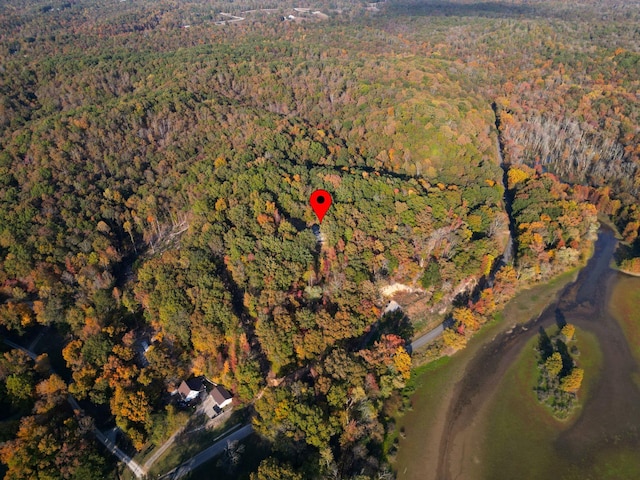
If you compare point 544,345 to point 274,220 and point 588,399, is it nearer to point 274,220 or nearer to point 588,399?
point 588,399

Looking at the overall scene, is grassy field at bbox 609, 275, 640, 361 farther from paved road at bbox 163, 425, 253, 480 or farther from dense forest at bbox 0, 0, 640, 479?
paved road at bbox 163, 425, 253, 480

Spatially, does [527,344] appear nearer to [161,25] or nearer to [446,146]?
[446,146]

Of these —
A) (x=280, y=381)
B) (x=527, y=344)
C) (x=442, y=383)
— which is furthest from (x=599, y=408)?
(x=280, y=381)

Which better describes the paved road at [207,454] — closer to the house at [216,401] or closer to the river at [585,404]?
the house at [216,401]

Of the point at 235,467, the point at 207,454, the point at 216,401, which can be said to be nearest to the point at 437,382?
the point at 235,467

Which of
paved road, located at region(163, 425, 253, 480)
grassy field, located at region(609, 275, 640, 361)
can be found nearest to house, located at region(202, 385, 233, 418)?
paved road, located at region(163, 425, 253, 480)

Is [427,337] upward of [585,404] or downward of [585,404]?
upward
